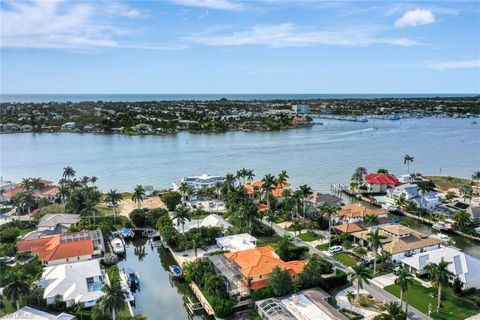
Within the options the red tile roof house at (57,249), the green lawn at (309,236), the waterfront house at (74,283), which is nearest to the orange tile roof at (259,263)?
the green lawn at (309,236)

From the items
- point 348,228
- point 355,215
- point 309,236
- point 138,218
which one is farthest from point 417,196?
point 138,218

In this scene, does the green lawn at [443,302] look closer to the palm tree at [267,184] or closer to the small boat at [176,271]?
the small boat at [176,271]

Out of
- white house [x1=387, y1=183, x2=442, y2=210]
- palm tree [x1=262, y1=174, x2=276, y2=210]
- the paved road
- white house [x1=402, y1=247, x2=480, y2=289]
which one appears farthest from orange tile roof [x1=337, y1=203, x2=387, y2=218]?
white house [x1=402, y1=247, x2=480, y2=289]

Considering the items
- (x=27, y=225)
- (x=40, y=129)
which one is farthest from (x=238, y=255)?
(x=40, y=129)

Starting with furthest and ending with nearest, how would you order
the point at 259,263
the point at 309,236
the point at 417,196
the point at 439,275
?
1. the point at 417,196
2. the point at 309,236
3. the point at 259,263
4. the point at 439,275

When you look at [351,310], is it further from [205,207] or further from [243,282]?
[205,207]

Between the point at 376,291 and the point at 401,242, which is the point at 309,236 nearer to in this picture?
the point at 401,242
